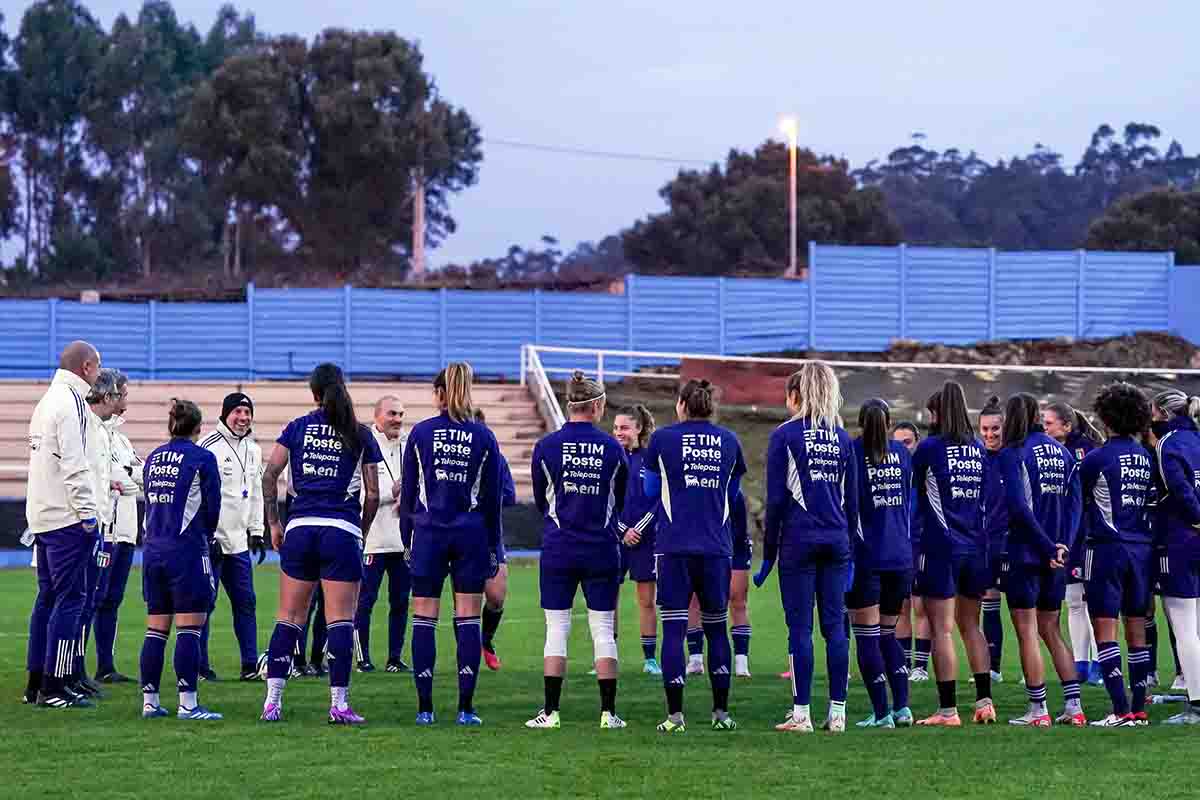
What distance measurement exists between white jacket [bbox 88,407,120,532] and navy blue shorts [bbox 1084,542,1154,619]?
6.30 meters

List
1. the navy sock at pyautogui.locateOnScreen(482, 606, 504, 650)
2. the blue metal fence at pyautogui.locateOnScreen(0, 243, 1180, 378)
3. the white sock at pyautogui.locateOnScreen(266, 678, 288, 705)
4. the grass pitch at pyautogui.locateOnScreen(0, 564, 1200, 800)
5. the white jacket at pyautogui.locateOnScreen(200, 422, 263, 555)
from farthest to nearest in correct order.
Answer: the blue metal fence at pyautogui.locateOnScreen(0, 243, 1180, 378), the navy sock at pyautogui.locateOnScreen(482, 606, 504, 650), the white jacket at pyautogui.locateOnScreen(200, 422, 263, 555), the white sock at pyautogui.locateOnScreen(266, 678, 288, 705), the grass pitch at pyautogui.locateOnScreen(0, 564, 1200, 800)

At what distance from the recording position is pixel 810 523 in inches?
400

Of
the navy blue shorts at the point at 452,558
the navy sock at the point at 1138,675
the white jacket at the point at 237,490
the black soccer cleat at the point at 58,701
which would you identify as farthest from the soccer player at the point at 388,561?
the navy sock at the point at 1138,675

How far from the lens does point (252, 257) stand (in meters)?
61.2

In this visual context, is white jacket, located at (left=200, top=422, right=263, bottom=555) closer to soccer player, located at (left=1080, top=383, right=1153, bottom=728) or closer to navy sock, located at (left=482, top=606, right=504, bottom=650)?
navy sock, located at (left=482, top=606, right=504, bottom=650)

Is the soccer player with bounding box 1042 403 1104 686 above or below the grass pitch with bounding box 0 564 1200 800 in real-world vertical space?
above

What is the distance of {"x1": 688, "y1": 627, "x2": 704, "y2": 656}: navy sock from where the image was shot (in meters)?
13.5

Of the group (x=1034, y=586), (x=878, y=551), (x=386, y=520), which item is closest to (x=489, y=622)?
(x=386, y=520)

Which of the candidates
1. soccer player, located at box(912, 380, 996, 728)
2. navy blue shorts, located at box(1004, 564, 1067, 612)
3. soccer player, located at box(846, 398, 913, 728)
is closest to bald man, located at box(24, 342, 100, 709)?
soccer player, located at box(846, 398, 913, 728)

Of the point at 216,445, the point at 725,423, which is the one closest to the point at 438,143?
the point at 725,423

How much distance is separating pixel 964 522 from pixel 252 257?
2080 inches

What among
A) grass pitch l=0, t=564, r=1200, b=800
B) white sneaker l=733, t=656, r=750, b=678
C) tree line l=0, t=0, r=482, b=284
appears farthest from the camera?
tree line l=0, t=0, r=482, b=284

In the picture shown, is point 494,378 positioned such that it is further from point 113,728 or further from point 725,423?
point 113,728

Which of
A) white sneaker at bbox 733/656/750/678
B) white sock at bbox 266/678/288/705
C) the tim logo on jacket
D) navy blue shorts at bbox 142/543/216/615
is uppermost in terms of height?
the tim logo on jacket
